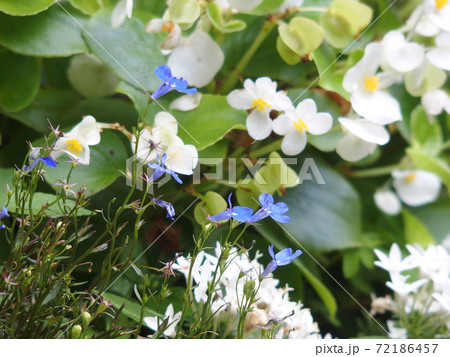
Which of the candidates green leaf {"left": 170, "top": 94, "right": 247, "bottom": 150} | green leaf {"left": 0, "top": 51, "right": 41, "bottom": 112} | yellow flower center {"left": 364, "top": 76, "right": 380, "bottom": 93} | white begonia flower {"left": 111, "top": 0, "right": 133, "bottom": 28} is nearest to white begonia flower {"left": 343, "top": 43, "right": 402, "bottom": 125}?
yellow flower center {"left": 364, "top": 76, "right": 380, "bottom": 93}

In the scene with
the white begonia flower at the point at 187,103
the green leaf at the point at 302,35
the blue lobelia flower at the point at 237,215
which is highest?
the green leaf at the point at 302,35

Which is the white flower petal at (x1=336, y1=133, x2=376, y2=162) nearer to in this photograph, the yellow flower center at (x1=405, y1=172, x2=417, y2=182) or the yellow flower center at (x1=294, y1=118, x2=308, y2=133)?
the yellow flower center at (x1=294, y1=118, x2=308, y2=133)

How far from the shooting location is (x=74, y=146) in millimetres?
464

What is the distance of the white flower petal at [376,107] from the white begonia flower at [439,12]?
0.30 ft

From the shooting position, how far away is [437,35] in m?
0.58

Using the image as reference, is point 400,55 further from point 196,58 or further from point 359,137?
point 196,58

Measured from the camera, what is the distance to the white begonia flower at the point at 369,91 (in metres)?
0.53

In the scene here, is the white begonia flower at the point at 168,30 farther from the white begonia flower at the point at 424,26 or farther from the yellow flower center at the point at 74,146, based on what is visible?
the white begonia flower at the point at 424,26

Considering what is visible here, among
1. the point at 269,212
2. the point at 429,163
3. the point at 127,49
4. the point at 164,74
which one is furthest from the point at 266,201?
the point at 429,163

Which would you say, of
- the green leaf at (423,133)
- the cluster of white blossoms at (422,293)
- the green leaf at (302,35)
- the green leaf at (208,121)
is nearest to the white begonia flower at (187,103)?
the green leaf at (208,121)

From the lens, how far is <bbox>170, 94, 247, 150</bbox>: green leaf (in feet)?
1.64

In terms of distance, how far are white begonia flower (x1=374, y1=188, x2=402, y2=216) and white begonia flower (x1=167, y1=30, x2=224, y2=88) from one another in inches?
14.0

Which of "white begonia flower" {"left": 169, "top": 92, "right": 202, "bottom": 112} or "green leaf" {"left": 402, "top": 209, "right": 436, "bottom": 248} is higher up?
"white begonia flower" {"left": 169, "top": 92, "right": 202, "bottom": 112}
